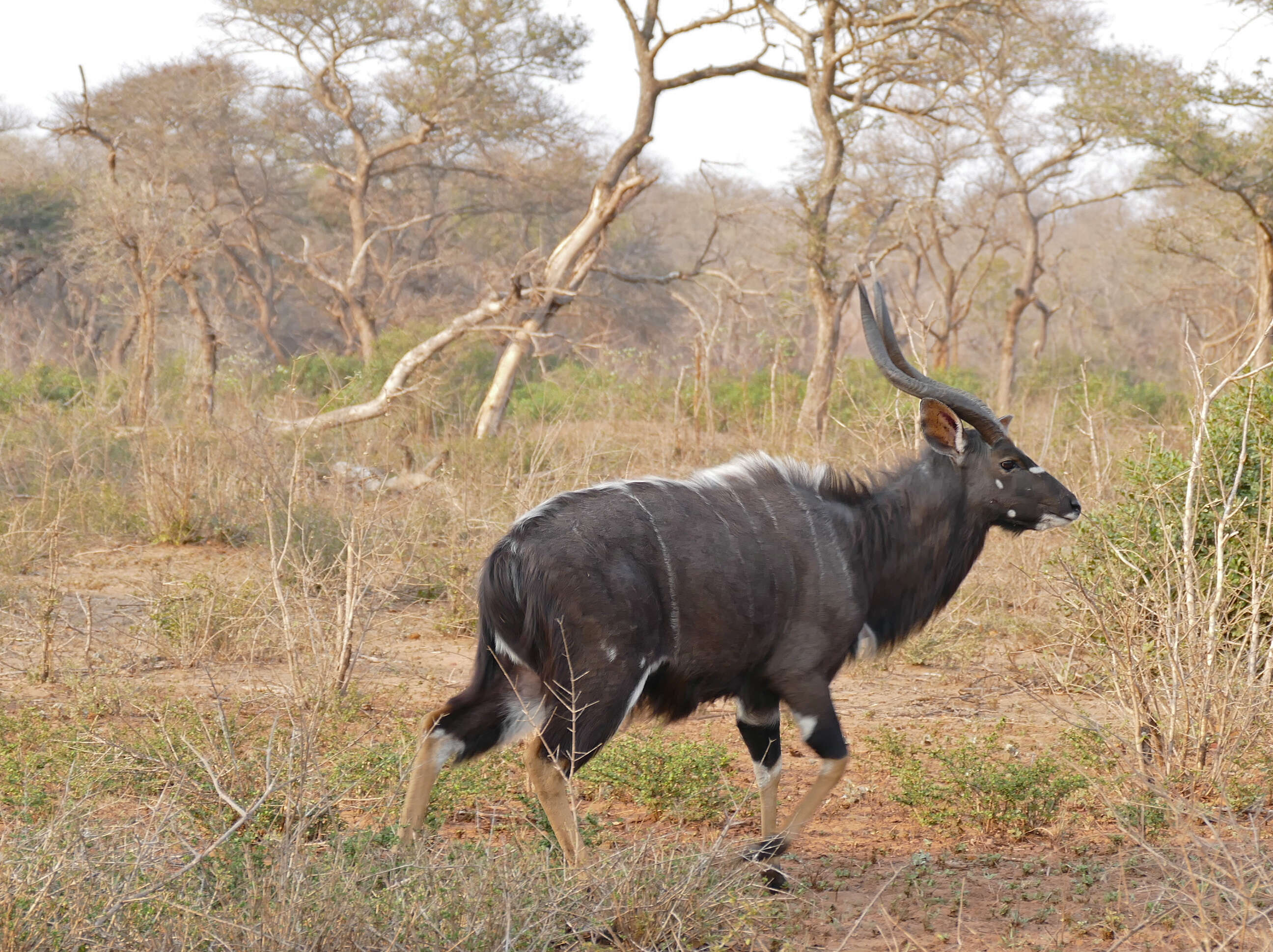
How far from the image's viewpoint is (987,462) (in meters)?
3.95

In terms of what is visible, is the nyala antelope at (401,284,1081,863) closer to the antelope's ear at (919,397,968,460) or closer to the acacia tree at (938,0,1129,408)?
the antelope's ear at (919,397,968,460)

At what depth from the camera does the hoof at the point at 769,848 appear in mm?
3291

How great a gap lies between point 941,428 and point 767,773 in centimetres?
120

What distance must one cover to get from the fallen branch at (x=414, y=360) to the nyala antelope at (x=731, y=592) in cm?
630

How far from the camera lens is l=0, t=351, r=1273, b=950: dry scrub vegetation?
2594mm

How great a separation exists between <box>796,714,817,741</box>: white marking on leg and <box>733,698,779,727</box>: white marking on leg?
0.23m

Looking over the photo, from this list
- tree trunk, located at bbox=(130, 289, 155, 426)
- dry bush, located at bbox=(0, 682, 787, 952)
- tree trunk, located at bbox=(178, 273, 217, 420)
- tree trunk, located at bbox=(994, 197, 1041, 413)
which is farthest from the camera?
tree trunk, located at bbox=(994, 197, 1041, 413)

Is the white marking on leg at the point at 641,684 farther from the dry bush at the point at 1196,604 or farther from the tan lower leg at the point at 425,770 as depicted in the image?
the dry bush at the point at 1196,604

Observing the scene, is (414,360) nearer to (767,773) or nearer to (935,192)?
(767,773)

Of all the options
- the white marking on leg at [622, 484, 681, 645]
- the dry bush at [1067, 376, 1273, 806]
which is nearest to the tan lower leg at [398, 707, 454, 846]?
the white marking on leg at [622, 484, 681, 645]

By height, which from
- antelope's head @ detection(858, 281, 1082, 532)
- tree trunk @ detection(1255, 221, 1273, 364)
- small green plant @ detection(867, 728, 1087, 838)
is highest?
tree trunk @ detection(1255, 221, 1273, 364)

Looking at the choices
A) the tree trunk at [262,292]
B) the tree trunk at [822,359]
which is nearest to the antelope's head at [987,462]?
the tree trunk at [822,359]

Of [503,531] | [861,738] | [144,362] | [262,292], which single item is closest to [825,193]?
[144,362]

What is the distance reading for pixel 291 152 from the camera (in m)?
21.1
